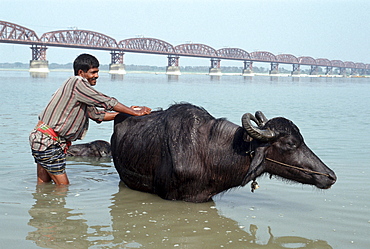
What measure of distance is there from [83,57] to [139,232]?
7.58 ft

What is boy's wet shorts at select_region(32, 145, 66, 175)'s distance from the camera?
5875 millimetres

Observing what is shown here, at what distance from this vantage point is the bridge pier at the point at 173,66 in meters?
160

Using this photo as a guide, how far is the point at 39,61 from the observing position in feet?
415

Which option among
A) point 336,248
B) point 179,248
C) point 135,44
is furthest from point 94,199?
point 135,44

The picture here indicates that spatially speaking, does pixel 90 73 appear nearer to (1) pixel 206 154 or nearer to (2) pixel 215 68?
(1) pixel 206 154

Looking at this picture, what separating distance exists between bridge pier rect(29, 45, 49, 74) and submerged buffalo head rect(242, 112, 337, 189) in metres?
127

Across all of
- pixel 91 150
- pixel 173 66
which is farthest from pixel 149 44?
pixel 91 150

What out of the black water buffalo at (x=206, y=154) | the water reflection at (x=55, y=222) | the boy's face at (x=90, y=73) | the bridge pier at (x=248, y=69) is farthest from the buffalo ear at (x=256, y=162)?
the bridge pier at (x=248, y=69)

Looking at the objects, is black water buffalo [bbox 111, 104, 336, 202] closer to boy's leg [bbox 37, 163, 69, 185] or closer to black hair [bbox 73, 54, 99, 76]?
boy's leg [bbox 37, 163, 69, 185]

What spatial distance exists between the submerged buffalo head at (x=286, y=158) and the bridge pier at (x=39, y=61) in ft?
417

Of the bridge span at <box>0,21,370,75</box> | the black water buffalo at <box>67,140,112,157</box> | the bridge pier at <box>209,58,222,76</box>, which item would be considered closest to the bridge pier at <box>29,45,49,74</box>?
the bridge span at <box>0,21,370,75</box>

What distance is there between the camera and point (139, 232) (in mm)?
4895

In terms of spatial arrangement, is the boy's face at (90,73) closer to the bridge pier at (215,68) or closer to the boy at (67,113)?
the boy at (67,113)

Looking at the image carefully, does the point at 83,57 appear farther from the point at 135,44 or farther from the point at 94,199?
the point at 135,44
